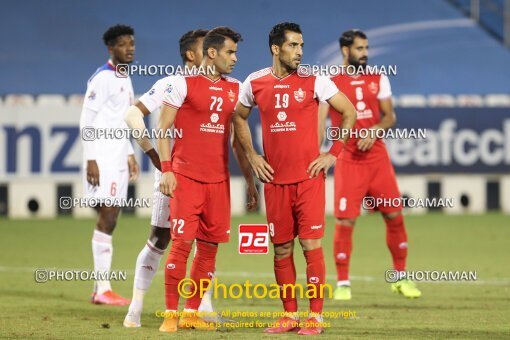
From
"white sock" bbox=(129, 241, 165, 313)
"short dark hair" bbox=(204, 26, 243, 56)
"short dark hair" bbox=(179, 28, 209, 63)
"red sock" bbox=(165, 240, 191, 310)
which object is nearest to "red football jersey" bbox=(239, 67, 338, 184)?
"short dark hair" bbox=(204, 26, 243, 56)

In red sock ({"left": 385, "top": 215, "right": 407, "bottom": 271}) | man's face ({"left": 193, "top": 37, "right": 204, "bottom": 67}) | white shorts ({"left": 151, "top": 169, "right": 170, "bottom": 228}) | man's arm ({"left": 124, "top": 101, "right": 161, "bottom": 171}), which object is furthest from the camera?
red sock ({"left": 385, "top": 215, "right": 407, "bottom": 271})

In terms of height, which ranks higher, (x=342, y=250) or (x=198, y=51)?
(x=198, y=51)

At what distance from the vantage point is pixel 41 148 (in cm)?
1903

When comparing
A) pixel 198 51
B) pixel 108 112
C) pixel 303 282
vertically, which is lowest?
pixel 303 282

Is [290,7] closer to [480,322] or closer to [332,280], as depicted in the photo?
[332,280]

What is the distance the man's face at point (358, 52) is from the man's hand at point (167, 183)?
3432 mm

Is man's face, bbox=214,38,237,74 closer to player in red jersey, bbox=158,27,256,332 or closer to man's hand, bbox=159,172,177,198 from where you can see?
player in red jersey, bbox=158,27,256,332

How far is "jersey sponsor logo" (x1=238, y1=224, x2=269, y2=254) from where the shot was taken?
832cm

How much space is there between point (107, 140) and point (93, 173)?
392 millimetres

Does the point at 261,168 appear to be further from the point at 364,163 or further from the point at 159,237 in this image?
the point at 364,163

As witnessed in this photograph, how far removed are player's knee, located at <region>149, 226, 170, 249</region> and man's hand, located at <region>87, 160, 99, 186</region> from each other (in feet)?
5.22

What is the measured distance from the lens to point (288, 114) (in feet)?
26.6

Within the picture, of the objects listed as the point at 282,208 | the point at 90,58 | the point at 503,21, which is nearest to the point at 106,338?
the point at 282,208

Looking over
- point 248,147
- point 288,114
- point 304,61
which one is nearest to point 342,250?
point 248,147
